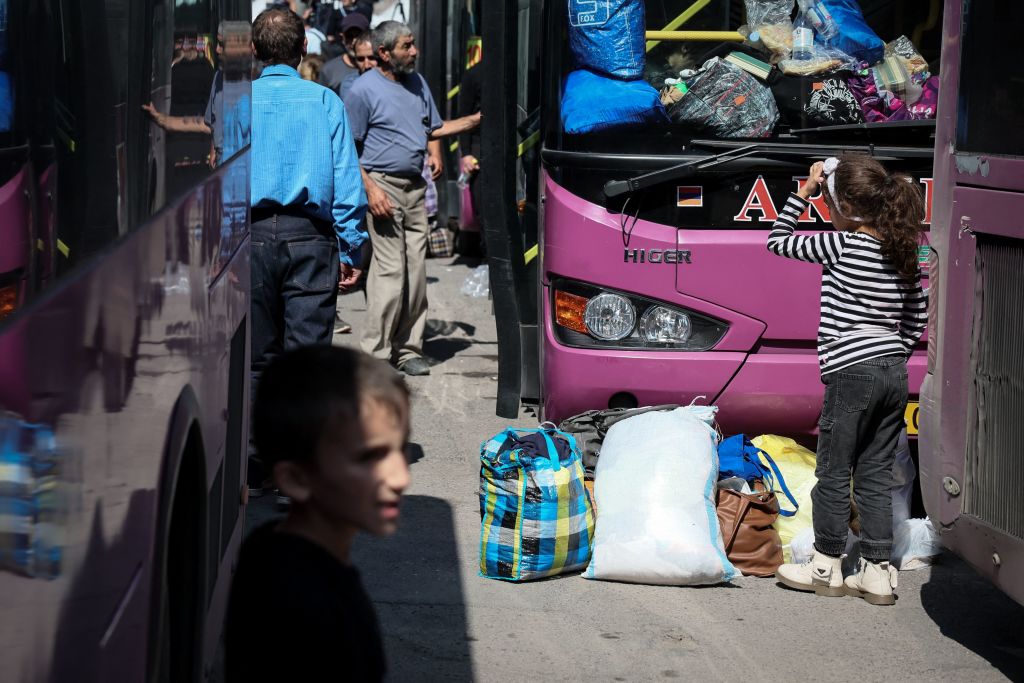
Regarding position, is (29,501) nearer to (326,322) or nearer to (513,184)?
(326,322)

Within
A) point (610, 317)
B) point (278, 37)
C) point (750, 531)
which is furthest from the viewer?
point (278, 37)

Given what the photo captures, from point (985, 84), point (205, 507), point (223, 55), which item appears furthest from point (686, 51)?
point (205, 507)

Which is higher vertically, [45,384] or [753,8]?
[753,8]

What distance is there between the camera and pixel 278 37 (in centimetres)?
588

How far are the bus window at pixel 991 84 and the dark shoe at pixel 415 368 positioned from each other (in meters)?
4.90

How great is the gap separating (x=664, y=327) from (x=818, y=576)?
3.93 feet

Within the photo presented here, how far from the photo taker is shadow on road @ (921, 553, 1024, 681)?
4488mm

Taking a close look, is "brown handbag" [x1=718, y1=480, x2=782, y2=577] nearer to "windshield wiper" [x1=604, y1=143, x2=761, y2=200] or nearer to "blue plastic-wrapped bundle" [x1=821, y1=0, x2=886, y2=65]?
"windshield wiper" [x1=604, y1=143, x2=761, y2=200]

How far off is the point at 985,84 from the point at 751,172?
4.66 ft

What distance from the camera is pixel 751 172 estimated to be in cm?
541

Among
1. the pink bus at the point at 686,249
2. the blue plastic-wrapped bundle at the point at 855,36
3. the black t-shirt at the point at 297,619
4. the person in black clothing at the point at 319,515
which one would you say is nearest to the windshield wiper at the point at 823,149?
the pink bus at the point at 686,249

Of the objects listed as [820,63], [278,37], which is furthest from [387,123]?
[820,63]

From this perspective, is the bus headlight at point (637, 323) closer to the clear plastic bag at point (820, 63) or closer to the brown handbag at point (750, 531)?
the brown handbag at point (750, 531)

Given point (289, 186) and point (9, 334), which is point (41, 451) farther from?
point (289, 186)
